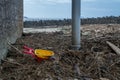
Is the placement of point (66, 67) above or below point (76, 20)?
below

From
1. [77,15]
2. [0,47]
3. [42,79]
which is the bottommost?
[42,79]

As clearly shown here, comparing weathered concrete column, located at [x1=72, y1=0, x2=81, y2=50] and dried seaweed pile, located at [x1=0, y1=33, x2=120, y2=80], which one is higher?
weathered concrete column, located at [x1=72, y1=0, x2=81, y2=50]

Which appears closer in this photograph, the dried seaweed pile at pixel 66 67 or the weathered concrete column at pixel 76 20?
the dried seaweed pile at pixel 66 67

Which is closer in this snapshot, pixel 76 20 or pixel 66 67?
pixel 66 67

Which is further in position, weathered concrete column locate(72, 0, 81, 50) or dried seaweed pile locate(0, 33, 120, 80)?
weathered concrete column locate(72, 0, 81, 50)

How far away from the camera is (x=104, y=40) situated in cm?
660

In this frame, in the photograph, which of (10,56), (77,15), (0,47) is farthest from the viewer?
(77,15)

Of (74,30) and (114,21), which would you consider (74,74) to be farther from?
(114,21)

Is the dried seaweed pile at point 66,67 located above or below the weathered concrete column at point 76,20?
below

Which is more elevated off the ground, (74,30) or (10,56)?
(74,30)

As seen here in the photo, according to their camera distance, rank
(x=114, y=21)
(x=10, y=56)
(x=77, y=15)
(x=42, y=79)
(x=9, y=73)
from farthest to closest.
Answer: (x=114, y=21) < (x=77, y=15) < (x=10, y=56) < (x=9, y=73) < (x=42, y=79)

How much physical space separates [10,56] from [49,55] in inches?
34.2

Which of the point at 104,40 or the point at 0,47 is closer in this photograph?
the point at 0,47

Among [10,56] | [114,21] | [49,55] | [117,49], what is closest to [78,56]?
[49,55]
